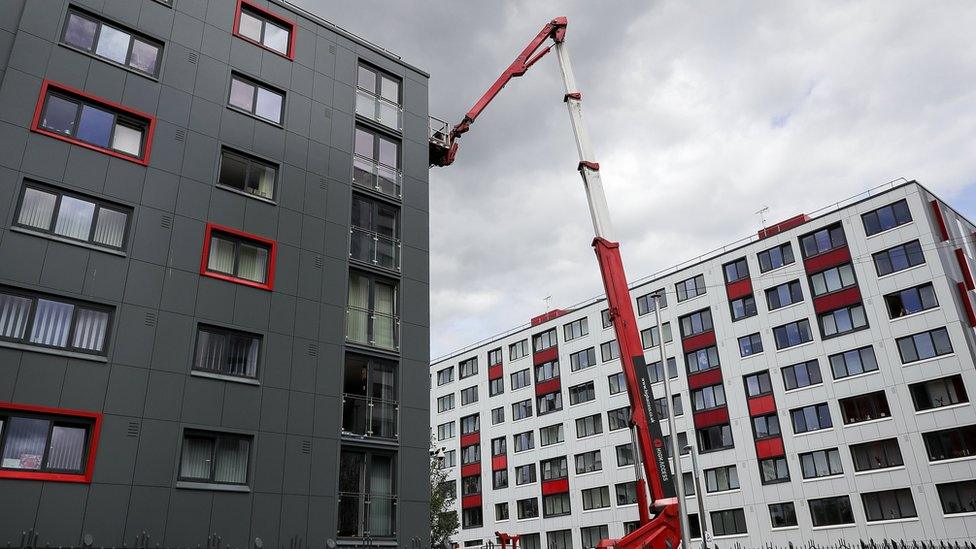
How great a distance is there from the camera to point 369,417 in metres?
26.4

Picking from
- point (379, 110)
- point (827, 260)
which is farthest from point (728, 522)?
point (379, 110)

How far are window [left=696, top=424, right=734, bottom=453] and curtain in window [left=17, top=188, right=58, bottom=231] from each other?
50.8 meters

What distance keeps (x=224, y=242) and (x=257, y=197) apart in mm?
2233

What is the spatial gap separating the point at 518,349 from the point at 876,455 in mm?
38261

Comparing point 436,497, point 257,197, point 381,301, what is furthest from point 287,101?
point 436,497

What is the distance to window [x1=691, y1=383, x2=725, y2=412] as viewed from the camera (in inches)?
2341

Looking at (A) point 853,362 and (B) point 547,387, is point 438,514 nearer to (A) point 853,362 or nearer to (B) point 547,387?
(B) point 547,387

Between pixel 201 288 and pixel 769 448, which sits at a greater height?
pixel 201 288

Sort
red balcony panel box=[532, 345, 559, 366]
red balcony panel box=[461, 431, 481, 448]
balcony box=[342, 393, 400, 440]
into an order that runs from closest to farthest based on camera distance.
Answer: balcony box=[342, 393, 400, 440]
red balcony panel box=[532, 345, 559, 366]
red balcony panel box=[461, 431, 481, 448]

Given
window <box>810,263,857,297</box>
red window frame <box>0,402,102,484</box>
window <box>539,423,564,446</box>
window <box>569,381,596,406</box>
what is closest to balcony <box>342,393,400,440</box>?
red window frame <box>0,402,102,484</box>

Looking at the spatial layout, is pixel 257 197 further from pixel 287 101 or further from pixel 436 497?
pixel 436 497

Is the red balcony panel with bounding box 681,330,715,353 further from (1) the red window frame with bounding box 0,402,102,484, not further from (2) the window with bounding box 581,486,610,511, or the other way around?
(1) the red window frame with bounding box 0,402,102,484

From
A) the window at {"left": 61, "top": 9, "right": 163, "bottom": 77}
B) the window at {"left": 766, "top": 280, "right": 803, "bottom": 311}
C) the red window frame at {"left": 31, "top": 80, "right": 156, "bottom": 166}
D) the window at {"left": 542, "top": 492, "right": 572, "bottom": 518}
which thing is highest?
the window at {"left": 766, "top": 280, "right": 803, "bottom": 311}

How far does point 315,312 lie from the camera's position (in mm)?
26391
